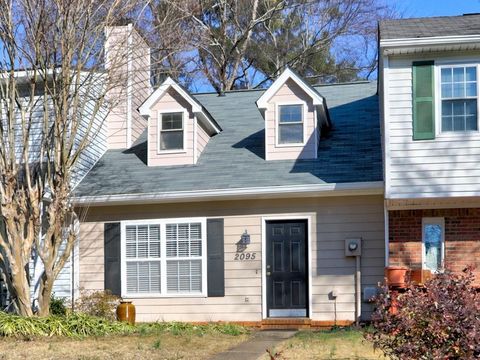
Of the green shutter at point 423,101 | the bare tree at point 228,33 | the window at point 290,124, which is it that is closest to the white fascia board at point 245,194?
the green shutter at point 423,101

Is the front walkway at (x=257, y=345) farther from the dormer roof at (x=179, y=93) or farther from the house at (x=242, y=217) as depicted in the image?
the dormer roof at (x=179, y=93)

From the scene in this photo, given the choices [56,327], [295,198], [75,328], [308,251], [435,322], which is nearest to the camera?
[435,322]

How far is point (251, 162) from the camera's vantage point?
47.8 ft

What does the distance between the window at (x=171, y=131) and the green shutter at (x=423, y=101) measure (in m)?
4.99

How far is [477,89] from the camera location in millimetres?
12070

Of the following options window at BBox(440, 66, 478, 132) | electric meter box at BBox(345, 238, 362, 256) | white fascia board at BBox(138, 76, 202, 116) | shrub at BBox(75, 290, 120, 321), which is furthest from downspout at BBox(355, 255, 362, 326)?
white fascia board at BBox(138, 76, 202, 116)

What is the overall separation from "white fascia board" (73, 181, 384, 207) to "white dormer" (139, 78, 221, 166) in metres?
1.35

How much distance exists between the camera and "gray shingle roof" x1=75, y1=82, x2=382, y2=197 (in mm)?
13633

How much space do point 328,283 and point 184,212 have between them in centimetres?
306

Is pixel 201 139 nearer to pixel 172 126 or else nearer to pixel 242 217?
pixel 172 126

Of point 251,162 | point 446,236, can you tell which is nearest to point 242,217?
point 251,162

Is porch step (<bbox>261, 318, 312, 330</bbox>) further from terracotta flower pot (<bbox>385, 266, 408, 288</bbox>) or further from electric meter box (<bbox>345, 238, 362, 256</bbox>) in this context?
terracotta flower pot (<bbox>385, 266, 408, 288</bbox>)

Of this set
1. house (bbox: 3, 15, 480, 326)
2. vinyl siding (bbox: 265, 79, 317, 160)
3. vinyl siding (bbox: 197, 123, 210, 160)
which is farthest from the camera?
vinyl siding (bbox: 197, 123, 210, 160)

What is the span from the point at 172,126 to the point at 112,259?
9.78ft
